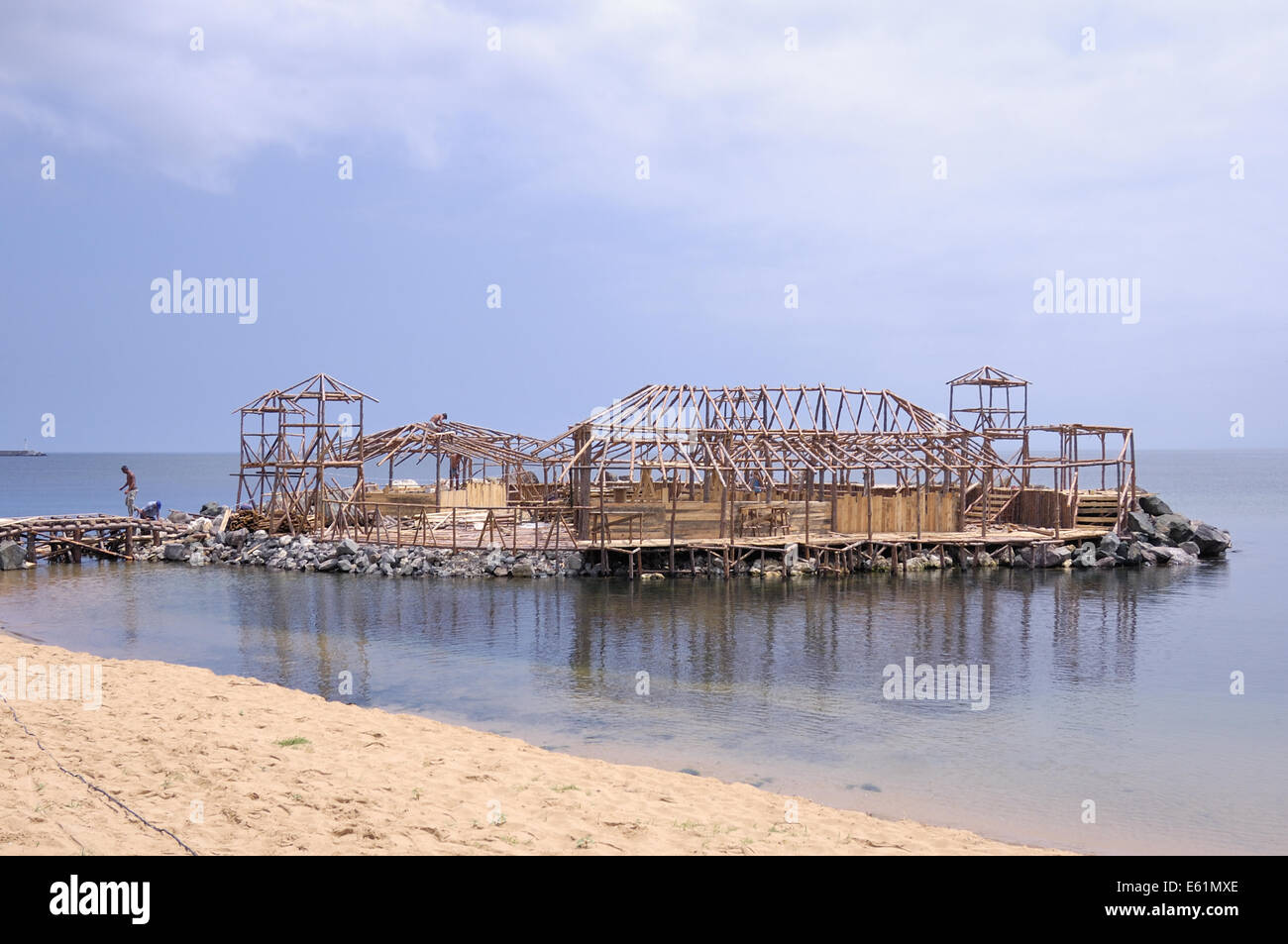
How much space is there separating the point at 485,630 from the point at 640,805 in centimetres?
1407

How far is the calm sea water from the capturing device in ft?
39.7

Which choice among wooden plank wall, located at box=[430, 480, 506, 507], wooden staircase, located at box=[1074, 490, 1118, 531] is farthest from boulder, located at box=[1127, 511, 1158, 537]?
wooden plank wall, located at box=[430, 480, 506, 507]

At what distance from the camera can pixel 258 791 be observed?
9.11 meters

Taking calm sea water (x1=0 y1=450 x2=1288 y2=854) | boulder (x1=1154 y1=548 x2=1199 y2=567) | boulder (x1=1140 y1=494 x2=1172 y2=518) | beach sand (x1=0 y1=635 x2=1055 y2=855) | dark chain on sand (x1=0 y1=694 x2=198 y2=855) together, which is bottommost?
calm sea water (x1=0 y1=450 x2=1288 y2=854)

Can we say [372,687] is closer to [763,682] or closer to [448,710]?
[448,710]

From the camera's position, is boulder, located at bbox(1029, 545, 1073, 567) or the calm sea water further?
boulder, located at bbox(1029, 545, 1073, 567)

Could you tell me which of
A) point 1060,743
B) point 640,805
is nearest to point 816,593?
point 1060,743

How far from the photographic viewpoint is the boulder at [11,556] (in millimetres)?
35594

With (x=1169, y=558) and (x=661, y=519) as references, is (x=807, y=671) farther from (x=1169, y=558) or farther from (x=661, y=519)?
(x=1169, y=558)

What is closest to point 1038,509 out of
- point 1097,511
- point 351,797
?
point 1097,511

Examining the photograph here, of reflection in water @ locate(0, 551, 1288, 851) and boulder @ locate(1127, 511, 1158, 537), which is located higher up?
boulder @ locate(1127, 511, 1158, 537)

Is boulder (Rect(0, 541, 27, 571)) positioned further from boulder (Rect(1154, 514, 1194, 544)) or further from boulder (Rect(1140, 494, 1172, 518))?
boulder (Rect(1140, 494, 1172, 518))

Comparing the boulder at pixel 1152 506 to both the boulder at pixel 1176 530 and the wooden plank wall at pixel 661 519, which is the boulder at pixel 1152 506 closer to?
the boulder at pixel 1176 530

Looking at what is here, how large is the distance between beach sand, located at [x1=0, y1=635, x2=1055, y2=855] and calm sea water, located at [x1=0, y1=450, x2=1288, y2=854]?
1871 mm
